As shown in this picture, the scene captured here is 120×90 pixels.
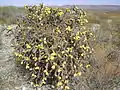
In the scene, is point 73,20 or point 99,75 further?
point 73,20

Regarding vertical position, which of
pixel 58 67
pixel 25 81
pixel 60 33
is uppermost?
pixel 60 33

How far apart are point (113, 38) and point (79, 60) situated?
445cm

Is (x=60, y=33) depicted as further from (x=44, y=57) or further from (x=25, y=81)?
(x=25, y=81)

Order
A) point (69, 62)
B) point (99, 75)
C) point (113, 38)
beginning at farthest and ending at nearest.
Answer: point (113, 38) < point (69, 62) < point (99, 75)

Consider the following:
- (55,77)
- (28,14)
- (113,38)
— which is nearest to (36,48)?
(55,77)

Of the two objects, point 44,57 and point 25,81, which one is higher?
point 44,57

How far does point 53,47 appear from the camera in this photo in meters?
6.91

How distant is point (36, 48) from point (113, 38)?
5.05m

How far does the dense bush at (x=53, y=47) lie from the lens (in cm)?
687

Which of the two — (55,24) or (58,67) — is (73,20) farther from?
(58,67)

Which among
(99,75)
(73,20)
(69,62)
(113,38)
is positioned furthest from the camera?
(113,38)

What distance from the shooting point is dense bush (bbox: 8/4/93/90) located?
271 inches

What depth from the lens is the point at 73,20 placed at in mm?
7738

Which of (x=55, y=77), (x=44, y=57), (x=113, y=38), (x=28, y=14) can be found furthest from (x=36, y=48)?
(x=113, y=38)
